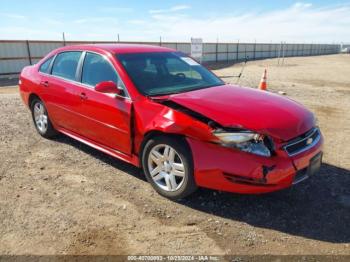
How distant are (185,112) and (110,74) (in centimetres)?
134

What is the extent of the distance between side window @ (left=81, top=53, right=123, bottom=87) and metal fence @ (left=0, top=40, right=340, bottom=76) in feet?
21.5

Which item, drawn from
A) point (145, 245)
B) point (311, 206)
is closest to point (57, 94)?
point (145, 245)

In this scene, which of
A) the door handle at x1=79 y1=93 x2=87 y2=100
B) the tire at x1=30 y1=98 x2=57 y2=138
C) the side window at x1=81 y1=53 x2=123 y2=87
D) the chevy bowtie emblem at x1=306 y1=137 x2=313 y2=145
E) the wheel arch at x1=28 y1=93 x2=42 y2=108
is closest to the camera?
the chevy bowtie emblem at x1=306 y1=137 x2=313 y2=145

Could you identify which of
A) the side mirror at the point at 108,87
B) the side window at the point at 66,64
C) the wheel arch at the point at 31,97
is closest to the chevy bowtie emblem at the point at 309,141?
the side mirror at the point at 108,87

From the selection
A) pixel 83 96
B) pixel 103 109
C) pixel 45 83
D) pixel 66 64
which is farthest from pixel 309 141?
pixel 45 83

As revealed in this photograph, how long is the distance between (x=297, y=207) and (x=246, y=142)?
3.49ft

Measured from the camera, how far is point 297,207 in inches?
143

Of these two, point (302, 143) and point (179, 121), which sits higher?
point (179, 121)

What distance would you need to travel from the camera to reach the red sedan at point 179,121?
3242 mm

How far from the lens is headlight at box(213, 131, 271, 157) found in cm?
321

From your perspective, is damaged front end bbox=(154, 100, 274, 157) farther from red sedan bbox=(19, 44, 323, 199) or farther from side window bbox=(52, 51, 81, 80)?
side window bbox=(52, 51, 81, 80)

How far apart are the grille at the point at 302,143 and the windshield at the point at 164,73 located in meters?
1.47

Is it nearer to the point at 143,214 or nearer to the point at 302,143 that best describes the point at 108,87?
the point at 143,214

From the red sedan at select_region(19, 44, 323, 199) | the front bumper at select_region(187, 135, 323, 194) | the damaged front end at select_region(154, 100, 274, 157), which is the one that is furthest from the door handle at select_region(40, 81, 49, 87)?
the damaged front end at select_region(154, 100, 274, 157)
